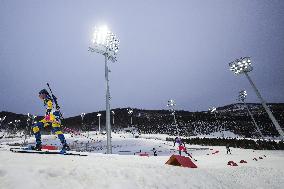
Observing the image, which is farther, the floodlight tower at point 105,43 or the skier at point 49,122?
the floodlight tower at point 105,43

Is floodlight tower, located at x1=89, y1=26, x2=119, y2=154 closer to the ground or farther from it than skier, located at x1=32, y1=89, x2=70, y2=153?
farther from it

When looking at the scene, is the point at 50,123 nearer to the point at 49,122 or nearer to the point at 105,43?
the point at 49,122

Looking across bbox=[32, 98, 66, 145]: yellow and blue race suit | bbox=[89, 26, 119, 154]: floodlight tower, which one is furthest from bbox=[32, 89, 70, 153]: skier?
bbox=[89, 26, 119, 154]: floodlight tower

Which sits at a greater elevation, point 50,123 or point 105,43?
point 105,43

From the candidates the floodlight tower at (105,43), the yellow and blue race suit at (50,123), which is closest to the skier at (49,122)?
the yellow and blue race suit at (50,123)

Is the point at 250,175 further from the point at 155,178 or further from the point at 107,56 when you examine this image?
the point at 107,56

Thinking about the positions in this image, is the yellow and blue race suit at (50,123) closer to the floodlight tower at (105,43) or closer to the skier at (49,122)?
the skier at (49,122)

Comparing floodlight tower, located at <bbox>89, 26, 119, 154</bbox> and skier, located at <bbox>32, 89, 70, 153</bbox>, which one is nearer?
skier, located at <bbox>32, 89, 70, 153</bbox>

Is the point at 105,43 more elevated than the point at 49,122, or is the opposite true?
the point at 105,43

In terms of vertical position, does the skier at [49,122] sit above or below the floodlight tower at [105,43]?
below

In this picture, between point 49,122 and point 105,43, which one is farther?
point 105,43

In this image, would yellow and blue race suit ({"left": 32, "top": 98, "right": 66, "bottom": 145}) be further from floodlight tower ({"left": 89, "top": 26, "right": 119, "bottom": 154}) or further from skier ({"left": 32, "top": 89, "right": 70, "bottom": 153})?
floodlight tower ({"left": 89, "top": 26, "right": 119, "bottom": 154})

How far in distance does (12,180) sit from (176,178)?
3511mm

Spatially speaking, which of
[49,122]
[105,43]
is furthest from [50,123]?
[105,43]
